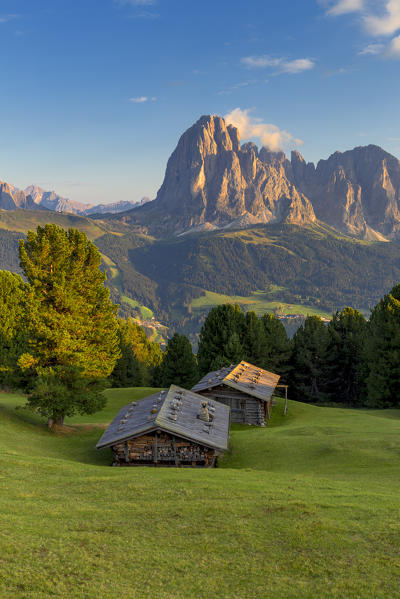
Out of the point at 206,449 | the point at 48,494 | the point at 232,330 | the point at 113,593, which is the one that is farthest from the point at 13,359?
the point at 232,330

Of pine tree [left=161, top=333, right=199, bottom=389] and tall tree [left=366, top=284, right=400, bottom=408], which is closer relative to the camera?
tall tree [left=366, top=284, right=400, bottom=408]

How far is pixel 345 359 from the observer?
281 ft

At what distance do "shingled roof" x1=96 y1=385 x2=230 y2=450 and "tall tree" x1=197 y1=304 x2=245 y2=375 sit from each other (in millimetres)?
30862

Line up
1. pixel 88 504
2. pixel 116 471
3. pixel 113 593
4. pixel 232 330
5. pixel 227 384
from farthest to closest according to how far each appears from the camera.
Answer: pixel 232 330 → pixel 227 384 → pixel 116 471 → pixel 88 504 → pixel 113 593

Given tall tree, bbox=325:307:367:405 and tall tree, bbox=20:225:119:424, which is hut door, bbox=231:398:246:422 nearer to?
tall tree, bbox=20:225:119:424

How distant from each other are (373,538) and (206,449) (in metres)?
17.6

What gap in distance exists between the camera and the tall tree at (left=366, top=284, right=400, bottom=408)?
2398 inches

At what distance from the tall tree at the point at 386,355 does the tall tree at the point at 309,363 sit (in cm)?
1789

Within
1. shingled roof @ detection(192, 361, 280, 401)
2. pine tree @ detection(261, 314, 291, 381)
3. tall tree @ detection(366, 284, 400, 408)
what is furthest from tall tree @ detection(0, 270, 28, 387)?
tall tree @ detection(366, 284, 400, 408)

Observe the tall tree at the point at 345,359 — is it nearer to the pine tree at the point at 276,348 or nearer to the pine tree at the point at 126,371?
the pine tree at the point at 276,348

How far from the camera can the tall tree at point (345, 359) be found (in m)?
84.4

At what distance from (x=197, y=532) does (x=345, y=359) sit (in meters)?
76.3

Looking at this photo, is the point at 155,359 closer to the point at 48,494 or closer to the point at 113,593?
the point at 48,494

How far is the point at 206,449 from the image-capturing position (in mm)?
31422
